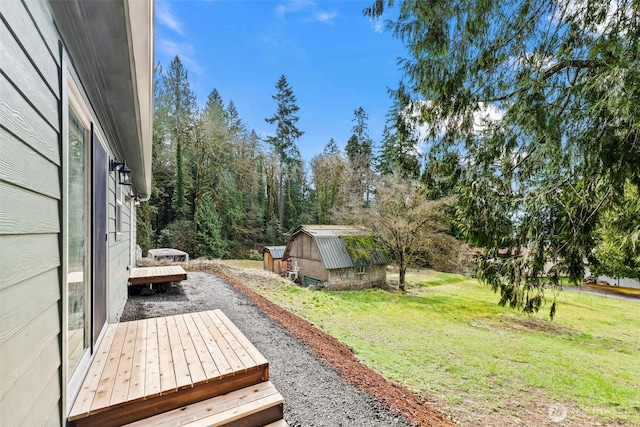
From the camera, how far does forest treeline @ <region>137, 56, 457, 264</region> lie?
18172 millimetres

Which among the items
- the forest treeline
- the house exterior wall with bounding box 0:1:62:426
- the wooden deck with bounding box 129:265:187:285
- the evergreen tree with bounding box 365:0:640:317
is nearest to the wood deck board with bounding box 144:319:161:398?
the house exterior wall with bounding box 0:1:62:426

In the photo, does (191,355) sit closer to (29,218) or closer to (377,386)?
(29,218)

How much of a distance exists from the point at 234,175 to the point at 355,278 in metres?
12.5

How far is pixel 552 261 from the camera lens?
11.8 feet

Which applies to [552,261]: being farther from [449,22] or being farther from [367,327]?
[367,327]

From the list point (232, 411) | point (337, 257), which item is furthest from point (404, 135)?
point (337, 257)

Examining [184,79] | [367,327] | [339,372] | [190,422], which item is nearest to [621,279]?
[367,327]

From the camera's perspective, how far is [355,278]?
14.0 metres

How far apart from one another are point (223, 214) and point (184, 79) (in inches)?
373

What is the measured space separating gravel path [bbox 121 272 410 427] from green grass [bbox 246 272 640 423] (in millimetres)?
1591

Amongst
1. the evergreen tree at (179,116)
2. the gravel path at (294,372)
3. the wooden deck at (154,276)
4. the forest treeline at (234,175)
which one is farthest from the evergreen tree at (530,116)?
the evergreen tree at (179,116)

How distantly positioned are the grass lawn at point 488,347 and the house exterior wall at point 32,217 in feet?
14.7

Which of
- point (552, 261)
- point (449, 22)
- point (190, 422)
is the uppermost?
point (449, 22)

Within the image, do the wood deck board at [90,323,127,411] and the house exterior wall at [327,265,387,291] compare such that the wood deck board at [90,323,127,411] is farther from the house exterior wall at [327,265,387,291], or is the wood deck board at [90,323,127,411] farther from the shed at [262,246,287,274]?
the shed at [262,246,287,274]
